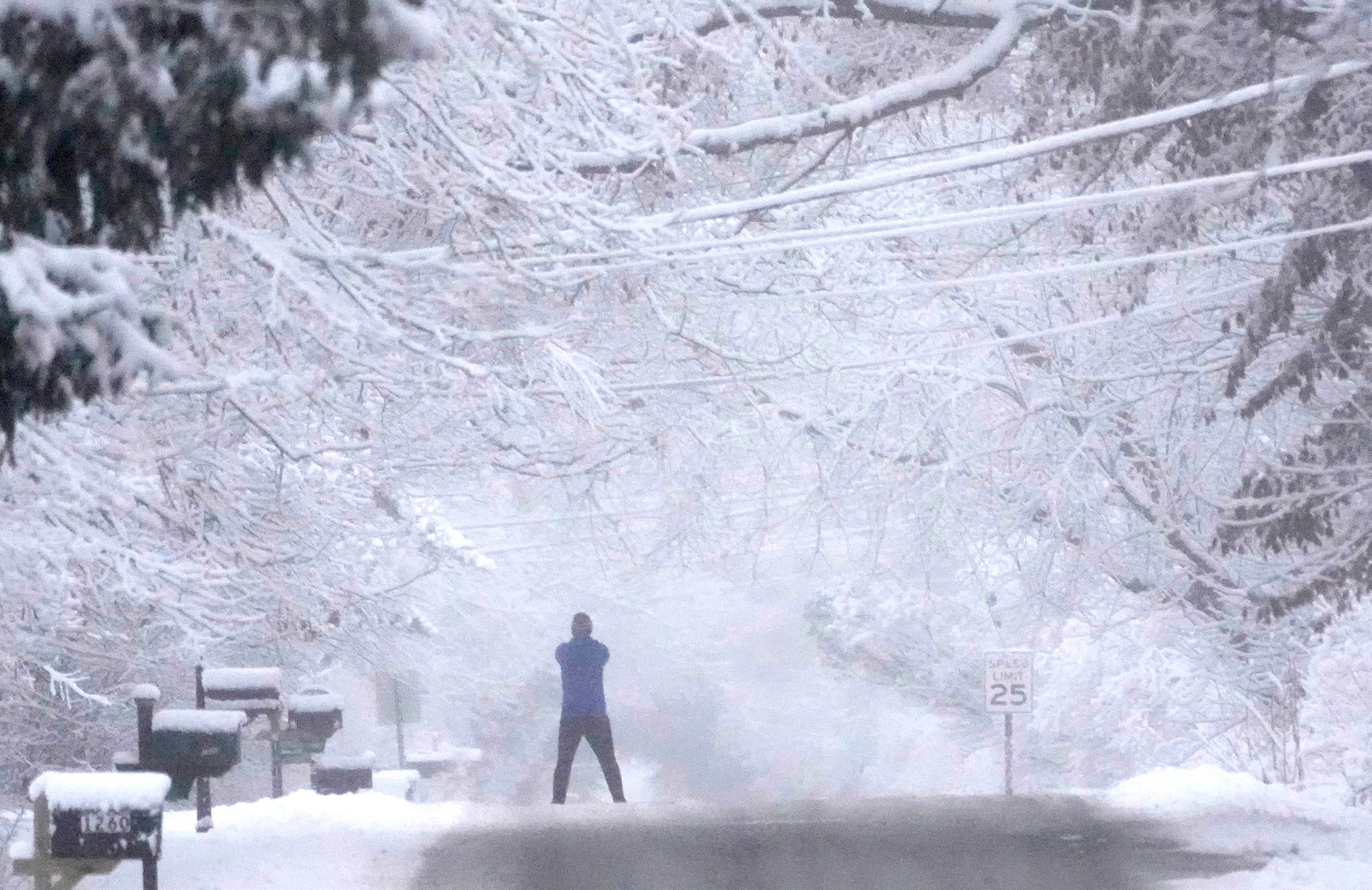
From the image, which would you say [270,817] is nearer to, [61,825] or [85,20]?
[61,825]

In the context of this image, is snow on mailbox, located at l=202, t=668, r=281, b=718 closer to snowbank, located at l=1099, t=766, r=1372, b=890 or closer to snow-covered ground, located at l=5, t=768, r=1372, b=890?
snow-covered ground, located at l=5, t=768, r=1372, b=890

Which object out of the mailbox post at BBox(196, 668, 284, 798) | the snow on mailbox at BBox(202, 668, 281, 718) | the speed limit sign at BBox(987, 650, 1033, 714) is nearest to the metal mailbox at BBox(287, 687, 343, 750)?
the mailbox post at BBox(196, 668, 284, 798)

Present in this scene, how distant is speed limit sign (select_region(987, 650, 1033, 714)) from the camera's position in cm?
1484

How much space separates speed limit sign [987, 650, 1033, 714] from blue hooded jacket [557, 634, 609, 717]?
3176mm

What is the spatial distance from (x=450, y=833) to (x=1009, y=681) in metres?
5.06

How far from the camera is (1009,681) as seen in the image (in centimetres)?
1485

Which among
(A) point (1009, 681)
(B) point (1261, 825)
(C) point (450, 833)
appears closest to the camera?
(B) point (1261, 825)

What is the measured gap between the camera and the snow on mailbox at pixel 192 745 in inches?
374

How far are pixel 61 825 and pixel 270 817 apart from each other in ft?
13.2

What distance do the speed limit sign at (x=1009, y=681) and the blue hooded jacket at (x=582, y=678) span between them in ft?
10.4

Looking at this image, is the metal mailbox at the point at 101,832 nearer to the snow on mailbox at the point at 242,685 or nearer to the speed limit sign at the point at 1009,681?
the snow on mailbox at the point at 242,685

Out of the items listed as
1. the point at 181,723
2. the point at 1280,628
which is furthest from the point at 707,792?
the point at 181,723

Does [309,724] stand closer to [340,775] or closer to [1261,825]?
[340,775]

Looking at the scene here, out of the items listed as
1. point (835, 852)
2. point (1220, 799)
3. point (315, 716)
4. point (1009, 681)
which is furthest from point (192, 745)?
point (1009, 681)
